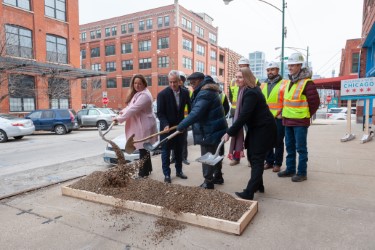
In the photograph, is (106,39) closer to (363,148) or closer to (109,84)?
(109,84)

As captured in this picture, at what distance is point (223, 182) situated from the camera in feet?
16.3

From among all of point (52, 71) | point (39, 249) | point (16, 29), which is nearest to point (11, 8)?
point (16, 29)

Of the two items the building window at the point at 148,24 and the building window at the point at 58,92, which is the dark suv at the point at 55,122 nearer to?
the building window at the point at 58,92

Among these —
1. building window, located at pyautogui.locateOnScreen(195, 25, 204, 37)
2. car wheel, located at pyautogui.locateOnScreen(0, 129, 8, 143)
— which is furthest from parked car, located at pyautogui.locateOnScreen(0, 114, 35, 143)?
building window, located at pyautogui.locateOnScreen(195, 25, 204, 37)

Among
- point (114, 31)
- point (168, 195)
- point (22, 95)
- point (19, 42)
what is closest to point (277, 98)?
point (168, 195)

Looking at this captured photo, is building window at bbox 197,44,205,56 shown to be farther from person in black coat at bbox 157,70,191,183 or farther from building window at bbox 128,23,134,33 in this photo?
person in black coat at bbox 157,70,191,183

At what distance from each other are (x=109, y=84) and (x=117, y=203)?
2140 inches

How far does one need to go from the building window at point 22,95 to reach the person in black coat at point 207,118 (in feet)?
74.4

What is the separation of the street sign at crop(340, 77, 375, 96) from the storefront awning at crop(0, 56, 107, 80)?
62.4 feet

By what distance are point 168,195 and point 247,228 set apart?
3.86ft

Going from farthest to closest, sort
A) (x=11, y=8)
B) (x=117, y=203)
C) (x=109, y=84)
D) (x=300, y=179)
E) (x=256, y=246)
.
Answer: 1. (x=109, y=84)
2. (x=11, y=8)
3. (x=300, y=179)
4. (x=117, y=203)
5. (x=256, y=246)

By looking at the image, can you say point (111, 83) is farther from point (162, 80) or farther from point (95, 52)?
point (162, 80)

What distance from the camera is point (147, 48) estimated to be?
169 ft

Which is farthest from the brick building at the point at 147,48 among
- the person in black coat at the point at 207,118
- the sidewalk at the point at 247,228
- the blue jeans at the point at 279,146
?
the sidewalk at the point at 247,228
